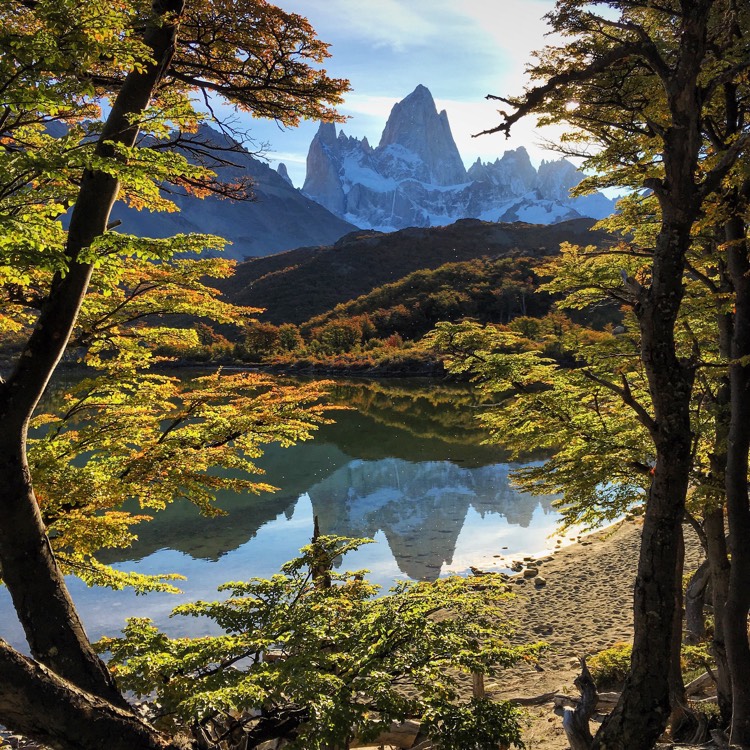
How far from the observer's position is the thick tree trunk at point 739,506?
4.14 m

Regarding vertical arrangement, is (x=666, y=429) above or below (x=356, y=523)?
above

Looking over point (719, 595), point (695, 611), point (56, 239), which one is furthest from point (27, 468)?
point (695, 611)

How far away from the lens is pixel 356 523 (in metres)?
15.7

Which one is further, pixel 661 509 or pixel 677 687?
pixel 677 687

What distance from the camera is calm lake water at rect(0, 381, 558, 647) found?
11156 mm

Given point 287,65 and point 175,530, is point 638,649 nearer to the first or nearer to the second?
point 287,65

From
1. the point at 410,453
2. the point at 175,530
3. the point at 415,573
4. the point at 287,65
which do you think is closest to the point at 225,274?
the point at 287,65

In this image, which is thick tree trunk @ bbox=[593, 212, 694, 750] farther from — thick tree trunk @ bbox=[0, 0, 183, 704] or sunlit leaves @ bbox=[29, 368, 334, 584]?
sunlit leaves @ bbox=[29, 368, 334, 584]

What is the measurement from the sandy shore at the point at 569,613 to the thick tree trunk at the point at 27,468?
13.7 ft

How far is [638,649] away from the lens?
10.3 feet

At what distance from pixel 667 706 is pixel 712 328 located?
471 cm

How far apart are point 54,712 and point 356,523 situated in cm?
1379

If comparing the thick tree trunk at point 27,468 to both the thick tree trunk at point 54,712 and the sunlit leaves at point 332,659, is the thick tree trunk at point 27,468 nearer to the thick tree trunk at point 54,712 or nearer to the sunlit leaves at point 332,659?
the sunlit leaves at point 332,659

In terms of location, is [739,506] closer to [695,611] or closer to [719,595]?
[719,595]
